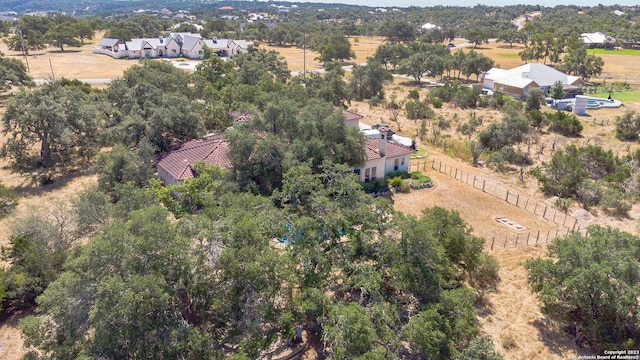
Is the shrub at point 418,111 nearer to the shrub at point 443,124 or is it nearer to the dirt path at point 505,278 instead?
the shrub at point 443,124

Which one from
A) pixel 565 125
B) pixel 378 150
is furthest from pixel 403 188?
pixel 565 125

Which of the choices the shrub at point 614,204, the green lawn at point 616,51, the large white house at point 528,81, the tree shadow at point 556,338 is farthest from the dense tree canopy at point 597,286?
the green lawn at point 616,51

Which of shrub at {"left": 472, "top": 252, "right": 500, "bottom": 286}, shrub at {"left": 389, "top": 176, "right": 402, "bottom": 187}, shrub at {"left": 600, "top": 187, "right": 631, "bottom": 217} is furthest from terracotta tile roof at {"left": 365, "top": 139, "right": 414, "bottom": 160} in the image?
shrub at {"left": 600, "top": 187, "right": 631, "bottom": 217}

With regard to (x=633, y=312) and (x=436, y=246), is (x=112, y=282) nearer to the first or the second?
(x=436, y=246)

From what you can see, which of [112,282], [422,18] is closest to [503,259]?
[112,282]

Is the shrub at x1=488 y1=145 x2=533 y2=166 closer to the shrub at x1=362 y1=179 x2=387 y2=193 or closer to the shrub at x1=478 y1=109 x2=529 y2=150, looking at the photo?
the shrub at x1=478 y1=109 x2=529 y2=150

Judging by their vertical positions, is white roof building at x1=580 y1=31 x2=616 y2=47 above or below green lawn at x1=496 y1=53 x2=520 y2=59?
above
